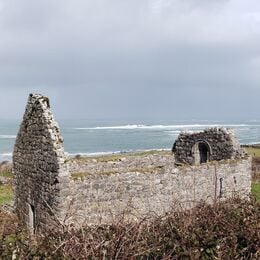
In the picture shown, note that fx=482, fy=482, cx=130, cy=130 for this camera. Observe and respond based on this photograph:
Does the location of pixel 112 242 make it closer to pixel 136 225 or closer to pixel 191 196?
pixel 136 225

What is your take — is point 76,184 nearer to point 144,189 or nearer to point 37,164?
point 37,164

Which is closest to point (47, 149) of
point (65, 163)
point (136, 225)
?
point (65, 163)

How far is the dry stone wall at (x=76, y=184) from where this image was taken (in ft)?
44.2

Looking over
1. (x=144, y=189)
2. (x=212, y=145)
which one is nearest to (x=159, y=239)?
(x=144, y=189)

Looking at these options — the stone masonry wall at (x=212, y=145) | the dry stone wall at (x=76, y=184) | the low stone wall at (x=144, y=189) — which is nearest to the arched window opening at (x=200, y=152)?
the stone masonry wall at (x=212, y=145)

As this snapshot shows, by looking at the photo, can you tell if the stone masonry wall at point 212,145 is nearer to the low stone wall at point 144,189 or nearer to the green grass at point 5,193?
the low stone wall at point 144,189

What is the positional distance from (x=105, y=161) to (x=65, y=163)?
5888 mm

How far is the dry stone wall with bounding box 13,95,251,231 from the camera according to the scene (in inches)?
530

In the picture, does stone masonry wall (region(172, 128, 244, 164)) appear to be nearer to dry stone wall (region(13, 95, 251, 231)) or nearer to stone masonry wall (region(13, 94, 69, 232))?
dry stone wall (region(13, 95, 251, 231))

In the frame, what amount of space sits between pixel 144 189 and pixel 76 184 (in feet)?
8.52

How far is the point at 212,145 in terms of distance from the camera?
22.0 m

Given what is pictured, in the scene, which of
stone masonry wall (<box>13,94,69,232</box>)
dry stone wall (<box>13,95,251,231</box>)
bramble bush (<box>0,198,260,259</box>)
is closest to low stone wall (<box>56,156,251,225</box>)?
dry stone wall (<box>13,95,251,231</box>)

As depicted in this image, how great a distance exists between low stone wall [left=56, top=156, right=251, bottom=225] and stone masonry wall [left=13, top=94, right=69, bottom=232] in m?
0.68

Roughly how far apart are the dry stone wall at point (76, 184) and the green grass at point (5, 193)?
9042mm
